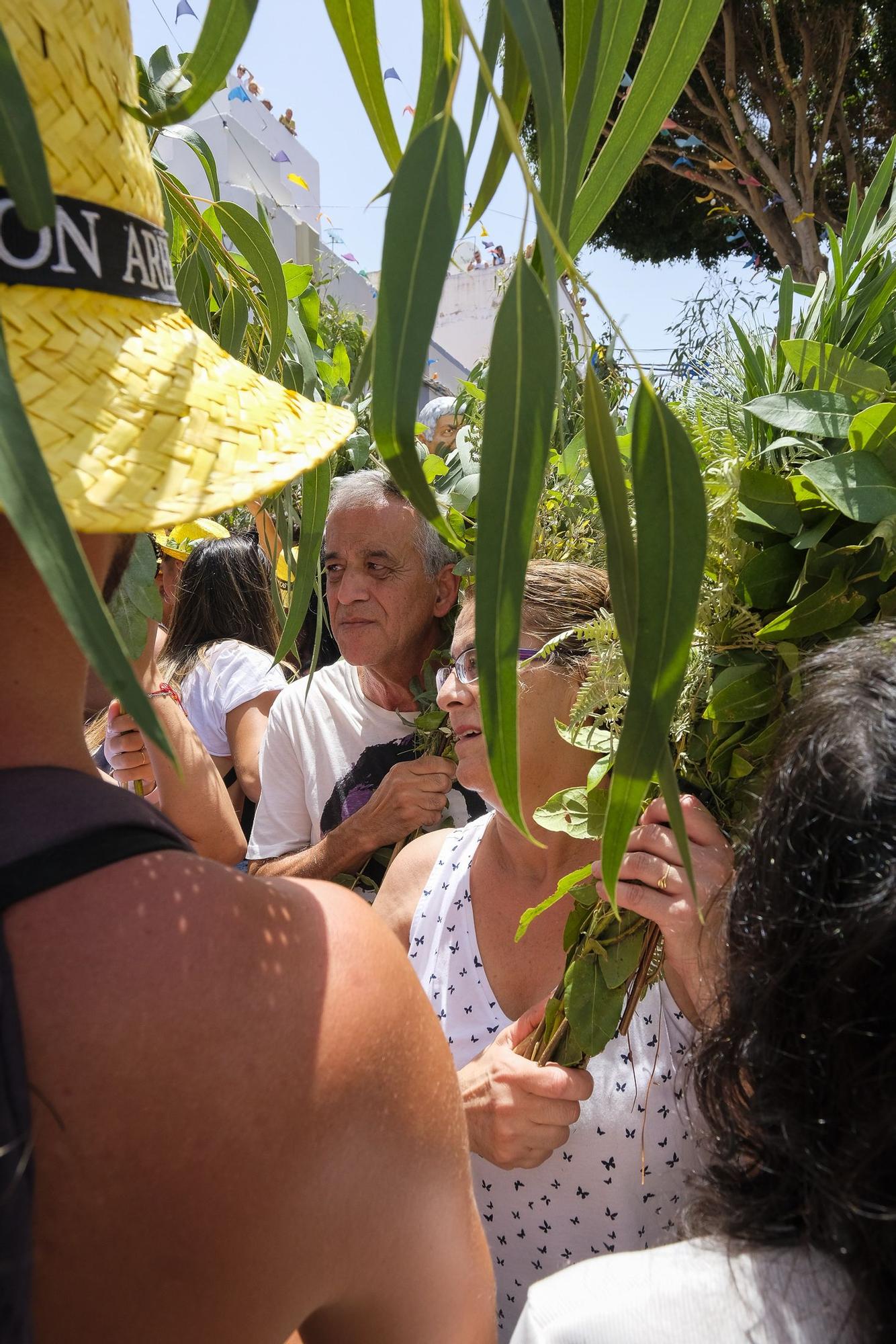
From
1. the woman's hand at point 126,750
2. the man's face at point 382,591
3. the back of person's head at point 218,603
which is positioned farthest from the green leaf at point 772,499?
the back of person's head at point 218,603

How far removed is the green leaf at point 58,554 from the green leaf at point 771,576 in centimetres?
102

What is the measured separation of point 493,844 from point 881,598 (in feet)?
3.38

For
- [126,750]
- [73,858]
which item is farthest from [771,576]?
[126,750]

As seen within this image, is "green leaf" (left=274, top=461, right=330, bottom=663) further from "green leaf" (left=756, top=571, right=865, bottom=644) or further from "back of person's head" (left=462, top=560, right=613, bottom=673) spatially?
"back of person's head" (left=462, top=560, right=613, bottom=673)

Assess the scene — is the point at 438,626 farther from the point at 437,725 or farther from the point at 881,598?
the point at 881,598

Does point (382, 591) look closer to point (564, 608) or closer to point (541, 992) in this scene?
point (564, 608)

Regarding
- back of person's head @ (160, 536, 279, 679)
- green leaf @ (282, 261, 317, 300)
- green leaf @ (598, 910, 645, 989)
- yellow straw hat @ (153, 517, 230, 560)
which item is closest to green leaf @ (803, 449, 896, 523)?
green leaf @ (598, 910, 645, 989)

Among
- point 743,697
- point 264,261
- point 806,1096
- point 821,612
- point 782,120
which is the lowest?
point 806,1096

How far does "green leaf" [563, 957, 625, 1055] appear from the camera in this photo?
4.84 feet

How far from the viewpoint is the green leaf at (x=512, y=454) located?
2.11ft

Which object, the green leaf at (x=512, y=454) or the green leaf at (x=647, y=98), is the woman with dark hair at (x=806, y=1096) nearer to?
the green leaf at (x=512, y=454)

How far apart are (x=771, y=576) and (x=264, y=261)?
0.76 m

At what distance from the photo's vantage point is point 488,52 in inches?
27.8

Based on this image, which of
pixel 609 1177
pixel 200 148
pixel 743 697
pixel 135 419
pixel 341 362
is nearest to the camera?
pixel 135 419
